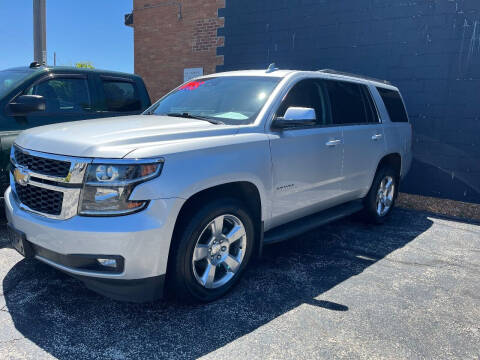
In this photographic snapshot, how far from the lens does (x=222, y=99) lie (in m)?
4.04

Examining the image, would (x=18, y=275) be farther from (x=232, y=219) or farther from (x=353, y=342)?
(x=353, y=342)

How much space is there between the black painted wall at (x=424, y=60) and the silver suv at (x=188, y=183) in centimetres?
357

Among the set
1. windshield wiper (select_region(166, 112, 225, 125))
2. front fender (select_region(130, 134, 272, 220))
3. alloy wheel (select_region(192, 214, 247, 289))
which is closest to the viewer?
front fender (select_region(130, 134, 272, 220))

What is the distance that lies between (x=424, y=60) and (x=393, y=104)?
7.32 ft

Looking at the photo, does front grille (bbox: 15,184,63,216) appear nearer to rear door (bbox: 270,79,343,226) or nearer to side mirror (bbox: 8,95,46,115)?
side mirror (bbox: 8,95,46,115)

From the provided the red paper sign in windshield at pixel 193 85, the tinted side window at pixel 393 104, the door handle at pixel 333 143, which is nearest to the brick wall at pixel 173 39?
the tinted side window at pixel 393 104

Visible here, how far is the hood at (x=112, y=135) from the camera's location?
2.74 metres

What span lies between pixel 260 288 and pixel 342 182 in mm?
1640

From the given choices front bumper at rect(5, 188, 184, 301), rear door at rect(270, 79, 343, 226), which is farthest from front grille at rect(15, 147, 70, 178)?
rear door at rect(270, 79, 343, 226)

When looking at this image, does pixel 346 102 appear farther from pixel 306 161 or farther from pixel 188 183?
pixel 188 183

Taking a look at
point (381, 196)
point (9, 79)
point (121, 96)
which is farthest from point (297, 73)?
point (9, 79)

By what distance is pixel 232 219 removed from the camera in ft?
11.1

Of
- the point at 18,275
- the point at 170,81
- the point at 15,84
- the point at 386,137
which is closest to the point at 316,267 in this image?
the point at 386,137

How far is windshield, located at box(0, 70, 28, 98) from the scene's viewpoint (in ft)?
15.5
